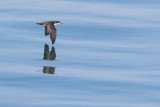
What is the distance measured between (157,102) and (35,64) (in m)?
3.40

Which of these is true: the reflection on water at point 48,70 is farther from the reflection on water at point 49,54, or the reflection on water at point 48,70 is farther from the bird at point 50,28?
the bird at point 50,28

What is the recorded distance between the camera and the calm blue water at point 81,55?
47.4 feet

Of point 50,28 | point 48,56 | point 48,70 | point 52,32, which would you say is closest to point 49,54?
point 48,56

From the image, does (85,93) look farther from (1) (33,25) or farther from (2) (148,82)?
(1) (33,25)

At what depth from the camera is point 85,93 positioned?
14.7 meters

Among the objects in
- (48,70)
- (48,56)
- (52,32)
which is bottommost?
(48,70)

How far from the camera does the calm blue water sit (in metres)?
14.5

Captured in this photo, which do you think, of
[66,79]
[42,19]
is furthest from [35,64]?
[42,19]

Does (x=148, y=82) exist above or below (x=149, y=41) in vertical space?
below

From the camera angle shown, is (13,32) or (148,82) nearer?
(148,82)

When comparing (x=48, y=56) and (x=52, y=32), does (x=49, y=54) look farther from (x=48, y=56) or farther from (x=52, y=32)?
(x=52, y=32)

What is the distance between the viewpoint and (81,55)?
17656mm

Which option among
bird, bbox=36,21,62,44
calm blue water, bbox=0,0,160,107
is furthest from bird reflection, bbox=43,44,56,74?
bird, bbox=36,21,62,44

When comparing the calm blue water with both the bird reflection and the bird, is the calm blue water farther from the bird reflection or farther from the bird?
the bird
